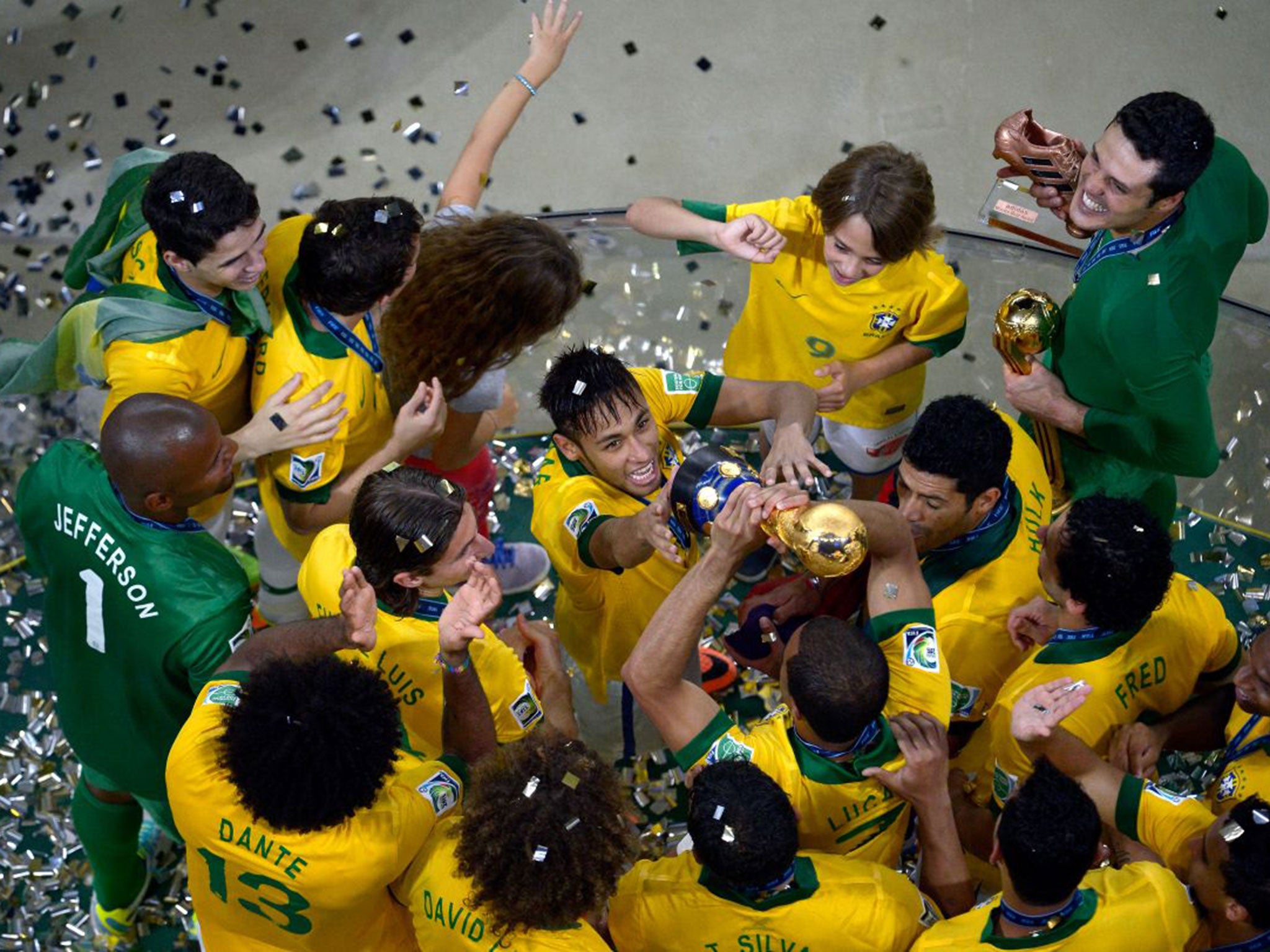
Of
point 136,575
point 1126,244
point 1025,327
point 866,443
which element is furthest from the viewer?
point 866,443

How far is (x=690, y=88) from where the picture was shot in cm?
716

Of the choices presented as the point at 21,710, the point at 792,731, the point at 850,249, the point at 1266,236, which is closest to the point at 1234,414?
the point at 1266,236

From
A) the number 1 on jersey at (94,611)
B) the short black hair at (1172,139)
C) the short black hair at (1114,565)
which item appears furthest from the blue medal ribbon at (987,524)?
the number 1 on jersey at (94,611)

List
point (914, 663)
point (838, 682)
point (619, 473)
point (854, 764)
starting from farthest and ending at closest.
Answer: point (619, 473), point (914, 663), point (854, 764), point (838, 682)

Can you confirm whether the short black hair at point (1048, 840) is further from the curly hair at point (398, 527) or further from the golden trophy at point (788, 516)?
the curly hair at point (398, 527)

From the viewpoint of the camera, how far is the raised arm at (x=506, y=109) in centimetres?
439

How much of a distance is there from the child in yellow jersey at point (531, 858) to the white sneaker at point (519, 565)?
6.95ft

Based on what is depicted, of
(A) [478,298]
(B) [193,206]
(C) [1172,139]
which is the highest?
(C) [1172,139]

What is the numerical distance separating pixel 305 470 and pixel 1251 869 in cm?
240

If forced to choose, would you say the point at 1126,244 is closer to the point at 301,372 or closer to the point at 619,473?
the point at 619,473

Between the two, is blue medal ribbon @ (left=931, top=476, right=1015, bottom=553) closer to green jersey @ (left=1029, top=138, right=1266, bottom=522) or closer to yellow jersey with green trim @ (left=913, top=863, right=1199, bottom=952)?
green jersey @ (left=1029, top=138, right=1266, bottom=522)

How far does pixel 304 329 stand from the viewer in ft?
12.2

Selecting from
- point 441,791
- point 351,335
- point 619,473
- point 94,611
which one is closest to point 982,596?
point 619,473

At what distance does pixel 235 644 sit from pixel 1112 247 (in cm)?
250
